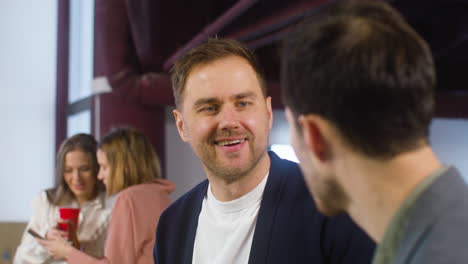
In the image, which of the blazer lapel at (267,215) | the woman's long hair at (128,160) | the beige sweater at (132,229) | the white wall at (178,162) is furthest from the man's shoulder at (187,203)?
the white wall at (178,162)

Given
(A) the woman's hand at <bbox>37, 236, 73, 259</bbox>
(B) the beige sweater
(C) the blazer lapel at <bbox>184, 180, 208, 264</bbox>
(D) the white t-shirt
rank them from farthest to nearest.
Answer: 1. (A) the woman's hand at <bbox>37, 236, 73, 259</bbox>
2. (B) the beige sweater
3. (C) the blazer lapel at <bbox>184, 180, 208, 264</bbox>
4. (D) the white t-shirt

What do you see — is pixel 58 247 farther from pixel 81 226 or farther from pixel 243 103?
pixel 243 103

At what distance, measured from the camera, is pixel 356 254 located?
3.59 feet

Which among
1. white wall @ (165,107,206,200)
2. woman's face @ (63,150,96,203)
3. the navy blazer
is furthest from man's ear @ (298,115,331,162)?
white wall @ (165,107,206,200)

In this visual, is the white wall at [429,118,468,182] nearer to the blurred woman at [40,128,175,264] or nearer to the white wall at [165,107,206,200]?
the white wall at [165,107,206,200]

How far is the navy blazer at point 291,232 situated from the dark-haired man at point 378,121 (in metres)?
0.44

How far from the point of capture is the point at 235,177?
1307mm

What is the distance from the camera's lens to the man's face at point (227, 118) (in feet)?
4.27

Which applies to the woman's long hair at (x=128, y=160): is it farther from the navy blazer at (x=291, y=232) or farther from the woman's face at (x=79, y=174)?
the navy blazer at (x=291, y=232)

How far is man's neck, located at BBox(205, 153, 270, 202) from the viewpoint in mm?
1318

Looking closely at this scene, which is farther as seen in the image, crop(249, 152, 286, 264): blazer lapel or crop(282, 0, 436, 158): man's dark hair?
crop(249, 152, 286, 264): blazer lapel

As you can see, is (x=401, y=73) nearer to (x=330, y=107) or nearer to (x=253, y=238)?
(x=330, y=107)

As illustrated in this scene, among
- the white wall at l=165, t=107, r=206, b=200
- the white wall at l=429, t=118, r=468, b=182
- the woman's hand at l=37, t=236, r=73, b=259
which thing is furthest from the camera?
the white wall at l=429, t=118, r=468, b=182

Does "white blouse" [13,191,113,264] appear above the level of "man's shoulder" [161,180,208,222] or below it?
below
